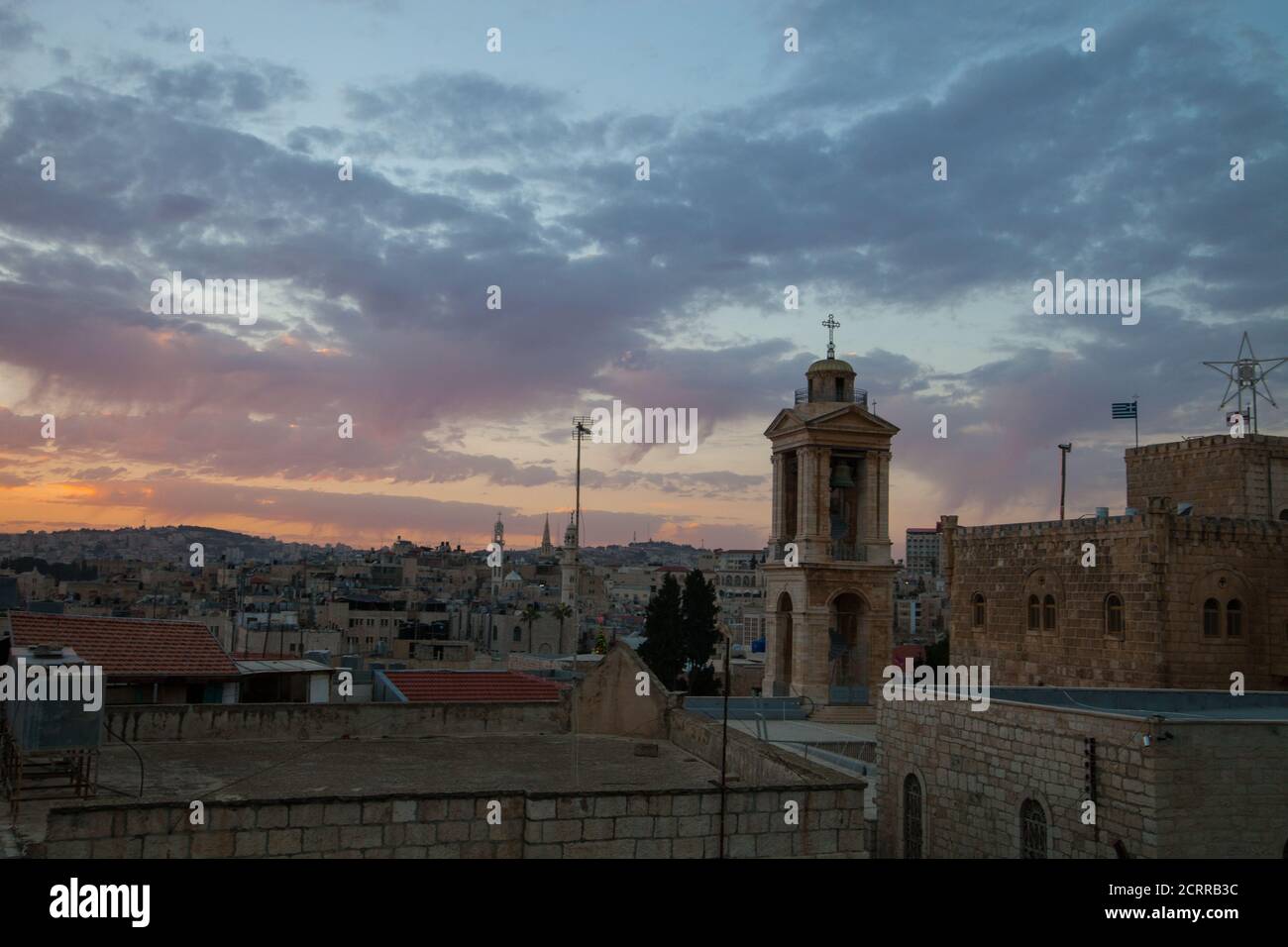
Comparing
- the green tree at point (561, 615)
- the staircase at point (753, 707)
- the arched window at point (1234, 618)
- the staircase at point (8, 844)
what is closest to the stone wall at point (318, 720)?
the staircase at point (8, 844)

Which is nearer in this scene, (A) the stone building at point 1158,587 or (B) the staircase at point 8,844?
(B) the staircase at point 8,844

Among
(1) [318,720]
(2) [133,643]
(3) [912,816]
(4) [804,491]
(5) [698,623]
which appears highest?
(4) [804,491]

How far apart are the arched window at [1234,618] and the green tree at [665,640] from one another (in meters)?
38.0

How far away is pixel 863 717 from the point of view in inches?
1471

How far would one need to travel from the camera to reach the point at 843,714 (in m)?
37.8

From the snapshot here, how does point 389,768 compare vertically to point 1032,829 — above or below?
above

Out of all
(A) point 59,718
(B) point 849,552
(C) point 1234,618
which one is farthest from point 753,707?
(A) point 59,718

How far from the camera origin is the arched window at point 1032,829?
16.1 m

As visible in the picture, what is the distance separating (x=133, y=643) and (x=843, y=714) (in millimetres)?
23389

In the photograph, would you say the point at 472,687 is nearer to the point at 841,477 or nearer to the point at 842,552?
the point at 842,552

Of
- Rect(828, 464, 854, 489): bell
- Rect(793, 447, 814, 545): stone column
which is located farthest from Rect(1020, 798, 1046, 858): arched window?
Rect(828, 464, 854, 489): bell

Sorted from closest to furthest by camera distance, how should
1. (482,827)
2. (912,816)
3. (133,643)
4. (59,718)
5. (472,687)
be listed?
(482,827) < (59,718) < (912,816) < (133,643) < (472,687)

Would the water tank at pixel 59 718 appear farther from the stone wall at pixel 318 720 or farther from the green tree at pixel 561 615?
the green tree at pixel 561 615

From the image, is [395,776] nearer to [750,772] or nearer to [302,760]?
[302,760]
